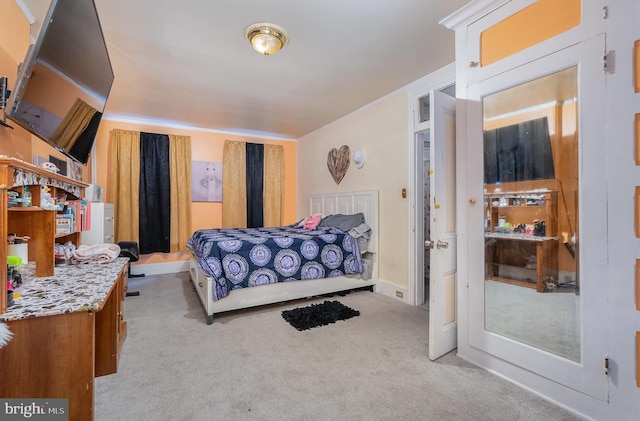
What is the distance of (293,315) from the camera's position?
2779mm

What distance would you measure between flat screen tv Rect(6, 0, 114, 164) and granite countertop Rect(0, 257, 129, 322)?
75 centimetres

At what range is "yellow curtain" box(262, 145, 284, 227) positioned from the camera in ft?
17.5

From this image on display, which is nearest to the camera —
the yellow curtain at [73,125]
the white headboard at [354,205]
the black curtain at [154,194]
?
the yellow curtain at [73,125]

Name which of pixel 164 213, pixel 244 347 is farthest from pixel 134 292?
pixel 244 347

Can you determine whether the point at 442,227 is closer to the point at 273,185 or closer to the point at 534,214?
the point at 534,214

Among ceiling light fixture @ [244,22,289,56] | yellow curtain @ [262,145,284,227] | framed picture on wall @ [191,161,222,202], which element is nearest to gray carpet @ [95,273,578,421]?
ceiling light fixture @ [244,22,289,56]

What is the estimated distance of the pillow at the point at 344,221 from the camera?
145 inches

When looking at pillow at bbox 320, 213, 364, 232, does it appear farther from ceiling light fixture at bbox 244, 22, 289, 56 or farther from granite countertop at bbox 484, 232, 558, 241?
ceiling light fixture at bbox 244, 22, 289, 56

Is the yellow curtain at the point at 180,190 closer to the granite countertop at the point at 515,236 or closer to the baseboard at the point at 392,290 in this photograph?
the baseboard at the point at 392,290

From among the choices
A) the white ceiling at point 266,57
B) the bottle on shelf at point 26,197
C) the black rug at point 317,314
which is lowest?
the black rug at point 317,314

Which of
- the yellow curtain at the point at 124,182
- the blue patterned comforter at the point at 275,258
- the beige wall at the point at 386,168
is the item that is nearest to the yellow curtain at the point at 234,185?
the yellow curtain at the point at 124,182

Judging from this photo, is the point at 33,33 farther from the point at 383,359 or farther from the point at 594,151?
the point at 594,151

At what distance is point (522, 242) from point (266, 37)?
2.35m

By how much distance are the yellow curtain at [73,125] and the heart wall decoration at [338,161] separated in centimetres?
301
